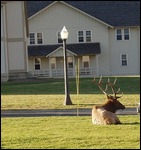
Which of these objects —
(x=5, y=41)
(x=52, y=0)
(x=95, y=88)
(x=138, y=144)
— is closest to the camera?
(x=138, y=144)

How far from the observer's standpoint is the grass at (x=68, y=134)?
10406 mm

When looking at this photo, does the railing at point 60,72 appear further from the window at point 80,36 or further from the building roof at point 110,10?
the building roof at point 110,10

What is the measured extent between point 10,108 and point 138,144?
37.5 ft

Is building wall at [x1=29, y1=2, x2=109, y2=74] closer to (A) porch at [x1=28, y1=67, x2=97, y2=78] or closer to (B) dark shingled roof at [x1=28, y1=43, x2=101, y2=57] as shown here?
(B) dark shingled roof at [x1=28, y1=43, x2=101, y2=57]

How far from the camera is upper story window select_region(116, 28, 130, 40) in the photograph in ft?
196

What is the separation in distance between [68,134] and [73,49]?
1842 inches

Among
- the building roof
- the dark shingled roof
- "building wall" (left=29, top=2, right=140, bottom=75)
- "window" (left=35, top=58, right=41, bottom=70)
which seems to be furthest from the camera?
the building roof

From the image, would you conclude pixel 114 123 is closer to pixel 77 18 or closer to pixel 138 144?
pixel 138 144

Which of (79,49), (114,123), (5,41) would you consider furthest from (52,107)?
(79,49)

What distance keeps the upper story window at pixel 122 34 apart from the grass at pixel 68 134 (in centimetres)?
4468

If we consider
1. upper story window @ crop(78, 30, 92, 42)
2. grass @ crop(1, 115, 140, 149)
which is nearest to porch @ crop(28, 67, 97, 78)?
upper story window @ crop(78, 30, 92, 42)

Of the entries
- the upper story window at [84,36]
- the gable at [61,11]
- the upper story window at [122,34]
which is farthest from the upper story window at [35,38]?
the upper story window at [122,34]

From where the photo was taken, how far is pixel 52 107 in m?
21.0

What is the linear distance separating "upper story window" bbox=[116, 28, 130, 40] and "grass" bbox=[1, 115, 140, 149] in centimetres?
4468
